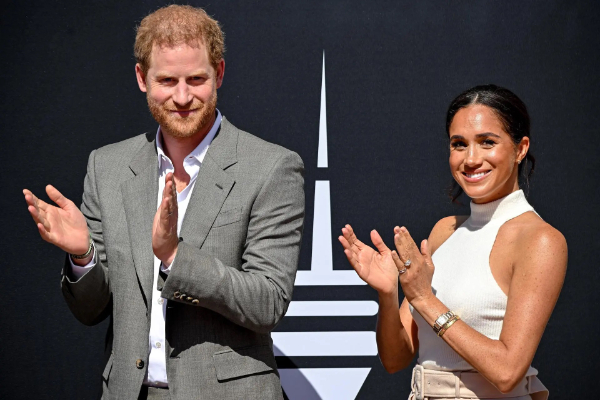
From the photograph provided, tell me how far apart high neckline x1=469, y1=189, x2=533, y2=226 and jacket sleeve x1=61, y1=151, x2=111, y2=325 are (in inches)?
45.0

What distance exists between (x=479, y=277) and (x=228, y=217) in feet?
2.44

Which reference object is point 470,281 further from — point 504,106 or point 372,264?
point 504,106

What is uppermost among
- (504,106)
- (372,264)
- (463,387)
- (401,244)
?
(504,106)

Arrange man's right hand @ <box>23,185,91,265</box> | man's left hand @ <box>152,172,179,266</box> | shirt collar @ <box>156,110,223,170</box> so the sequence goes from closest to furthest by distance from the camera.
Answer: man's left hand @ <box>152,172,179,266</box> < man's right hand @ <box>23,185,91,265</box> < shirt collar @ <box>156,110,223,170</box>

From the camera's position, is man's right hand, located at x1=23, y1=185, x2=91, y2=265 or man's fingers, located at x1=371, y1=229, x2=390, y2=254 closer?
man's right hand, located at x1=23, y1=185, x2=91, y2=265

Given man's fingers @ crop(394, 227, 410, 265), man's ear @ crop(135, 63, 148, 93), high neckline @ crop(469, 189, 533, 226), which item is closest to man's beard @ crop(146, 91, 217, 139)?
man's ear @ crop(135, 63, 148, 93)

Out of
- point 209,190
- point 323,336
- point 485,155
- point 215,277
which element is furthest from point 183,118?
point 323,336

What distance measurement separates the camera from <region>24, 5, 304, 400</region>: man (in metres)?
2.06

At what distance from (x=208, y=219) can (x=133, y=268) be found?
0.25 metres

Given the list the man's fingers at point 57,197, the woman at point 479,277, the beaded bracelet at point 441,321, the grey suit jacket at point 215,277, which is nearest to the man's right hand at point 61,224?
the man's fingers at point 57,197

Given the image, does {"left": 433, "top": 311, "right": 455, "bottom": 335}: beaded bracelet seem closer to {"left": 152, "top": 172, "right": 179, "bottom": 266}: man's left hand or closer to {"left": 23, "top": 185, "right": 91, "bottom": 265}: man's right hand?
{"left": 152, "top": 172, "right": 179, "bottom": 266}: man's left hand

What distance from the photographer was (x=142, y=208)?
2.21m

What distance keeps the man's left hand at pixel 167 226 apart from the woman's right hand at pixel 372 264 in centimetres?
56

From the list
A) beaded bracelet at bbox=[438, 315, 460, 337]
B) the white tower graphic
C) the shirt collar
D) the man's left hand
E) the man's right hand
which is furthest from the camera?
the white tower graphic
